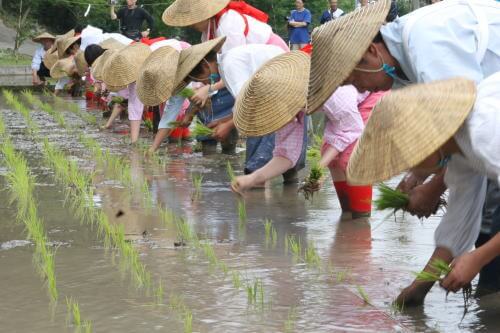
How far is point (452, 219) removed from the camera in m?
3.72

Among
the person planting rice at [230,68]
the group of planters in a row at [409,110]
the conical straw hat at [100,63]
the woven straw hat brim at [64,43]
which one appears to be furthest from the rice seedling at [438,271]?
the woven straw hat brim at [64,43]

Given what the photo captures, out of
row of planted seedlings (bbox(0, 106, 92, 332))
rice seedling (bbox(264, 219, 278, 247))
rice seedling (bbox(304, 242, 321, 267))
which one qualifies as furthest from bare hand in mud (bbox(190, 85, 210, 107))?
rice seedling (bbox(304, 242, 321, 267))

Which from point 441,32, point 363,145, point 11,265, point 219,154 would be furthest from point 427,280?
point 219,154

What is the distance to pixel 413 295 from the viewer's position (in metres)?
3.89

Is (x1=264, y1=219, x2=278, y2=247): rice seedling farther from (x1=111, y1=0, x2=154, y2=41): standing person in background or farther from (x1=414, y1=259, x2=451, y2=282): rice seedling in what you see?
(x1=111, y1=0, x2=154, y2=41): standing person in background

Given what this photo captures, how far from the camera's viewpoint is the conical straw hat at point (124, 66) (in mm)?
10031

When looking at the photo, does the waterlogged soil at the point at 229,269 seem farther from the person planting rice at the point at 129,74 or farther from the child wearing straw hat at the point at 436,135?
the person planting rice at the point at 129,74

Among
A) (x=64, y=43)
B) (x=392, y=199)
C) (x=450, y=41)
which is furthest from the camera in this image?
(x=64, y=43)

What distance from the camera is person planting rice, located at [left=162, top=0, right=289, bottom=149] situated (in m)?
7.36

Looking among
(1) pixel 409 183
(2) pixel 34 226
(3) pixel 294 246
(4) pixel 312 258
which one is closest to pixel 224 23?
(2) pixel 34 226

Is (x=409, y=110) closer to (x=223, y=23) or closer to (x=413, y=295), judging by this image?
(x=413, y=295)

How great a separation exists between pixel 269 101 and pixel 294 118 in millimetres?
314

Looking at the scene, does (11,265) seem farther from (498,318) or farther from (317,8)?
(317,8)

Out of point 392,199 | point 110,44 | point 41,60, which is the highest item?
point 392,199
